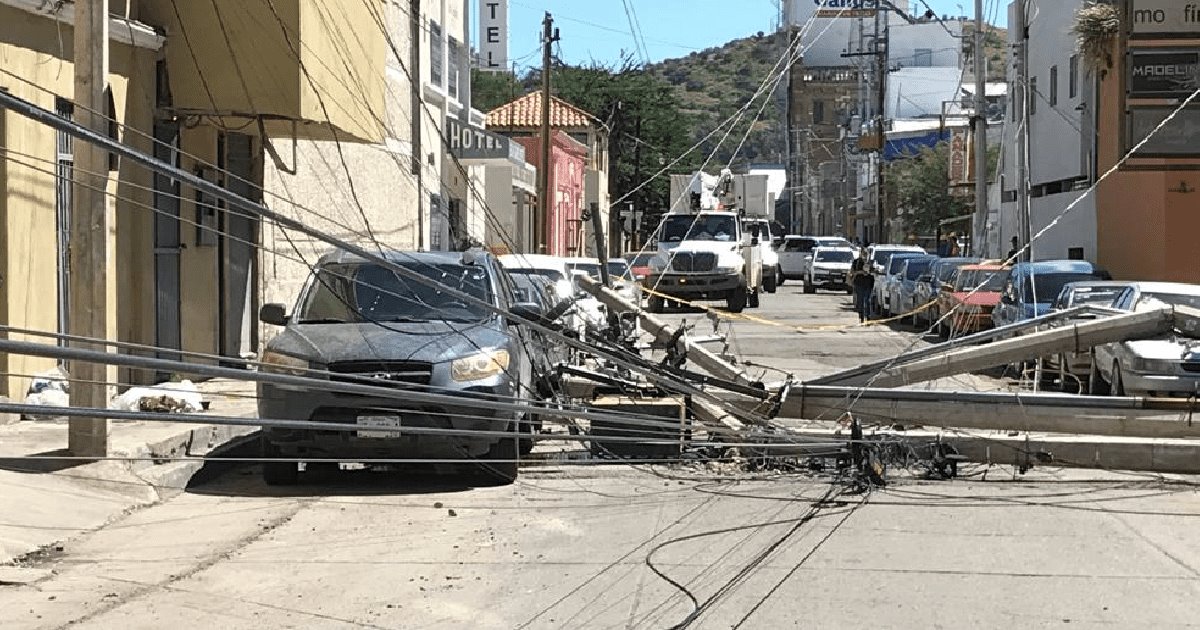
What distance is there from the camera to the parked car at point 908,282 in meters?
38.2

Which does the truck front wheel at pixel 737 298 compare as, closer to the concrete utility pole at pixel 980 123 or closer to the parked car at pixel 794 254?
the concrete utility pole at pixel 980 123

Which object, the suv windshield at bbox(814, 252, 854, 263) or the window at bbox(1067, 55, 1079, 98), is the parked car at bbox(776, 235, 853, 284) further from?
the window at bbox(1067, 55, 1079, 98)

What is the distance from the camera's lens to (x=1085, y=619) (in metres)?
7.73

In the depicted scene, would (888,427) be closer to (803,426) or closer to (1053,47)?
(803,426)

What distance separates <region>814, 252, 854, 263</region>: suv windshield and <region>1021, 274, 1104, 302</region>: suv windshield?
3194 centimetres

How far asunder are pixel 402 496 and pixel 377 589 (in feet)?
10.7

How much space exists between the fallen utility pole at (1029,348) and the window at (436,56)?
920 inches

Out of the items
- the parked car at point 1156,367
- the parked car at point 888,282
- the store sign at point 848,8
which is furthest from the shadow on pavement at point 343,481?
the parked car at point 888,282

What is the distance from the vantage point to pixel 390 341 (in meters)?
12.1

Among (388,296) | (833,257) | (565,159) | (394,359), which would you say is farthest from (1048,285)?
(565,159)

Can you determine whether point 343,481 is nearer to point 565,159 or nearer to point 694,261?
point 694,261

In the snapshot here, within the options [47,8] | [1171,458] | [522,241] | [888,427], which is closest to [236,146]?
[47,8]

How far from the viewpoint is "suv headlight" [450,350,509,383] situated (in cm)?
1191

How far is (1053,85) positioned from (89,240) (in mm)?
34345
